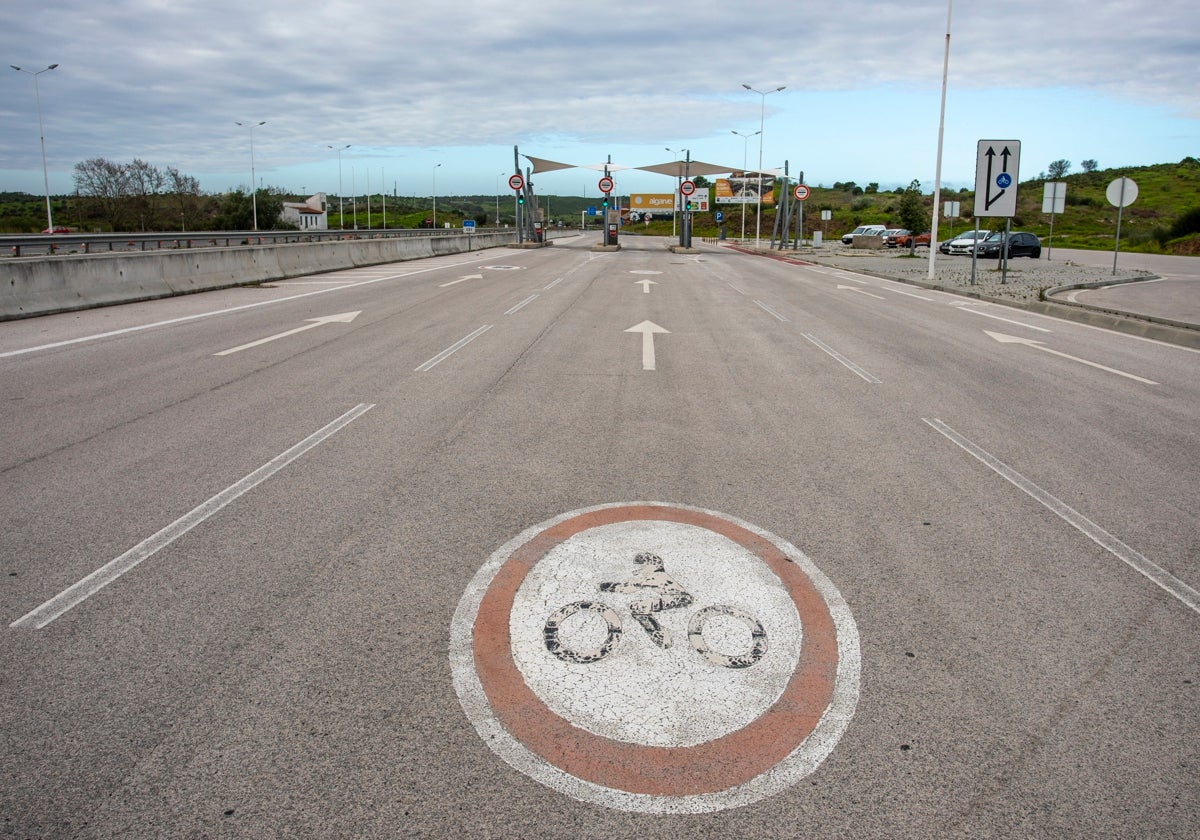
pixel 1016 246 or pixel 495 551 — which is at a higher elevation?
pixel 1016 246

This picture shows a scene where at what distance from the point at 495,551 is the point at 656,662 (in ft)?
4.70

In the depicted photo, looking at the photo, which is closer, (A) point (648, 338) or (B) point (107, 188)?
(A) point (648, 338)

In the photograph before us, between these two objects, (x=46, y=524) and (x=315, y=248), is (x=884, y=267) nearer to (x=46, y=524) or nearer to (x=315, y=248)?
(x=315, y=248)

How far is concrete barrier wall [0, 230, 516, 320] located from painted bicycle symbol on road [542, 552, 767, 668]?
14.1m

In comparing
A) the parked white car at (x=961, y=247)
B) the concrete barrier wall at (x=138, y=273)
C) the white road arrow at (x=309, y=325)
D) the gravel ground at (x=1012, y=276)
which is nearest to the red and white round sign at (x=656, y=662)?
the white road arrow at (x=309, y=325)

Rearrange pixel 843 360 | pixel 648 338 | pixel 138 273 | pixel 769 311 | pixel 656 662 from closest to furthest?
pixel 656 662, pixel 843 360, pixel 648 338, pixel 138 273, pixel 769 311

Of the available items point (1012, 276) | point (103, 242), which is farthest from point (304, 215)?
point (1012, 276)

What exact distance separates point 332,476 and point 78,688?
2.80 m

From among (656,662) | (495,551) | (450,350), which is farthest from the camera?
(450,350)

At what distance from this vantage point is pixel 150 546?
192 inches

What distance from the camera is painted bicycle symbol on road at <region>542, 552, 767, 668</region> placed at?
12.5 ft

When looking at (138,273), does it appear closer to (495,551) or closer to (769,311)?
(769,311)

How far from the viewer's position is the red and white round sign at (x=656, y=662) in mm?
3064

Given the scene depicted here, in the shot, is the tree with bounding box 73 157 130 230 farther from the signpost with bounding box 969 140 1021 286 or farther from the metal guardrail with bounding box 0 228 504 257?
the signpost with bounding box 969 140 1021 286
